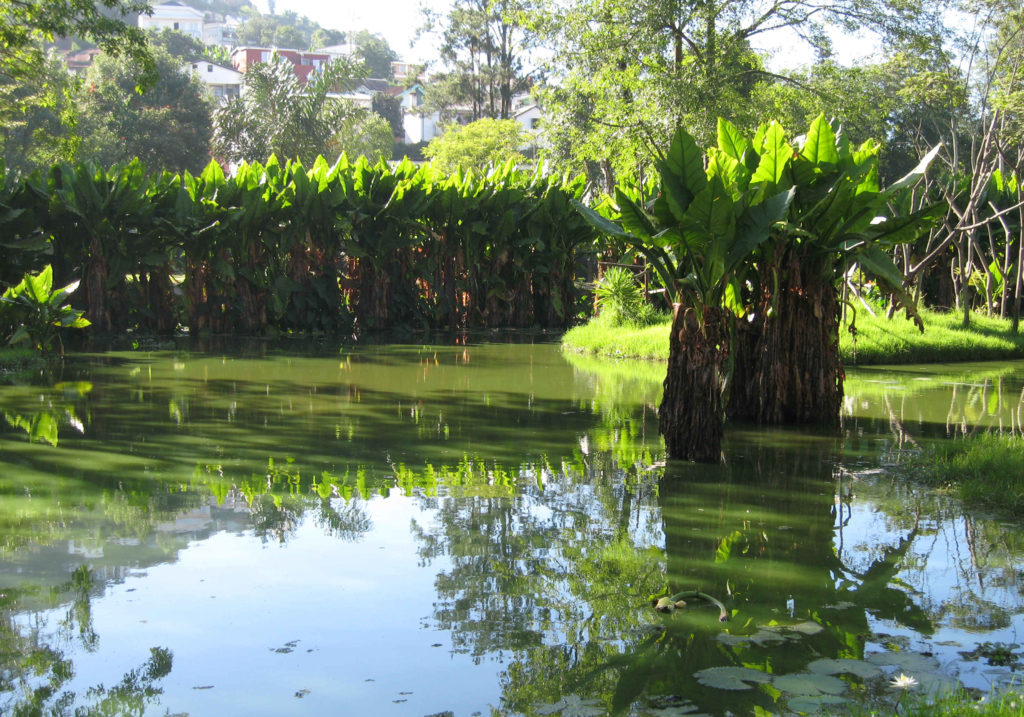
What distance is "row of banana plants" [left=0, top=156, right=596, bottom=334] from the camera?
16141 mm

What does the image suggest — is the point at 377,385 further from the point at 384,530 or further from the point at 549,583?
the point at 549,583

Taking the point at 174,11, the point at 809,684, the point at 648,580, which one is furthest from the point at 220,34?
the point at 809,684

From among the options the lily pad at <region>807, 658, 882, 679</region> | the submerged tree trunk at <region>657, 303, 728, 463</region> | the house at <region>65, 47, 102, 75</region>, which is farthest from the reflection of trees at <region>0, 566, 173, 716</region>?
the house at <region>65, 47, 102, 75</region>

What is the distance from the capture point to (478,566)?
16.4ft

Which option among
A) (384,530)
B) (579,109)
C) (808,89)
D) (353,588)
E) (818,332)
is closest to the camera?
(353,588)

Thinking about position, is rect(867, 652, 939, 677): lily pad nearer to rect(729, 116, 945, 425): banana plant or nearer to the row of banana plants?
rect(729, 116, 945, 425): banana plant

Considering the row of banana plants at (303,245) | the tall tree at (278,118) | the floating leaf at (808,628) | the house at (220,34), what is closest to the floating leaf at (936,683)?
the floating leaf at (808,628)

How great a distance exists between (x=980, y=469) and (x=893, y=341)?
281 inches

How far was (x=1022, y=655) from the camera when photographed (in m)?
3.84

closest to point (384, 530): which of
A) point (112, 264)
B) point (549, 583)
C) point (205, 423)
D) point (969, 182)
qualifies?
point (549, 583)

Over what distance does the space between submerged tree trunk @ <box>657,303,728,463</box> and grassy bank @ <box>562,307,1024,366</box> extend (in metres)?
5.45

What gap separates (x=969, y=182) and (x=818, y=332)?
11087 mm

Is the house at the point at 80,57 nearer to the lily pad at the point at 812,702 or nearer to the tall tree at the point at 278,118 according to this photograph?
the tall tree at the point at 278,118

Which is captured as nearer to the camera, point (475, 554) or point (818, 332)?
point (475, 554)
